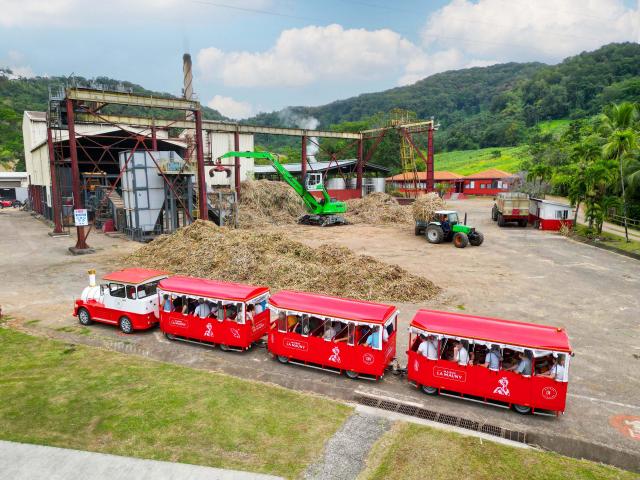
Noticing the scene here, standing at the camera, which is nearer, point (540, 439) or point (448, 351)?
point (540, 439)

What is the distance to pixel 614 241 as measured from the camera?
107 ft

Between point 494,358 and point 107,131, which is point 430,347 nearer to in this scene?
point 494,358

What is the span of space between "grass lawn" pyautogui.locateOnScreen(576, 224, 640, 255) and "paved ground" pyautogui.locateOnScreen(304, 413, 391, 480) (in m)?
26.5

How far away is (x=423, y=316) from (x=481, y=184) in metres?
73.9

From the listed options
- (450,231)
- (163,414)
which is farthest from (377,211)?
(163,414)

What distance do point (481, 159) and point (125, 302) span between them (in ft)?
358

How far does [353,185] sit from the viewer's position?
6638 centimetres

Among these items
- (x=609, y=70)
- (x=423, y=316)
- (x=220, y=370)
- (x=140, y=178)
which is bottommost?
(x=220, y=370)

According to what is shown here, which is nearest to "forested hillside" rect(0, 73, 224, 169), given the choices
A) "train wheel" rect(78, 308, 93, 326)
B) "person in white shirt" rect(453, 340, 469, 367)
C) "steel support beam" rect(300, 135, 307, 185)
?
"steel support beam" rect(300, 135, 307, 185)

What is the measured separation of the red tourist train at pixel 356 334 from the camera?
10.6 meters

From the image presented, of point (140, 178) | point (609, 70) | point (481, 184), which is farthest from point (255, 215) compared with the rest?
point (609, 70)

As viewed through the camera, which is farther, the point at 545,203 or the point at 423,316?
the point at 545,203

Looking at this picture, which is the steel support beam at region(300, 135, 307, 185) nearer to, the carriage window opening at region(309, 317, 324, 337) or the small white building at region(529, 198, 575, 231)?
the small white building at region(529, 198, 575, 231)

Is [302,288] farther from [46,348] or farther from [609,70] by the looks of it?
[609,70]
